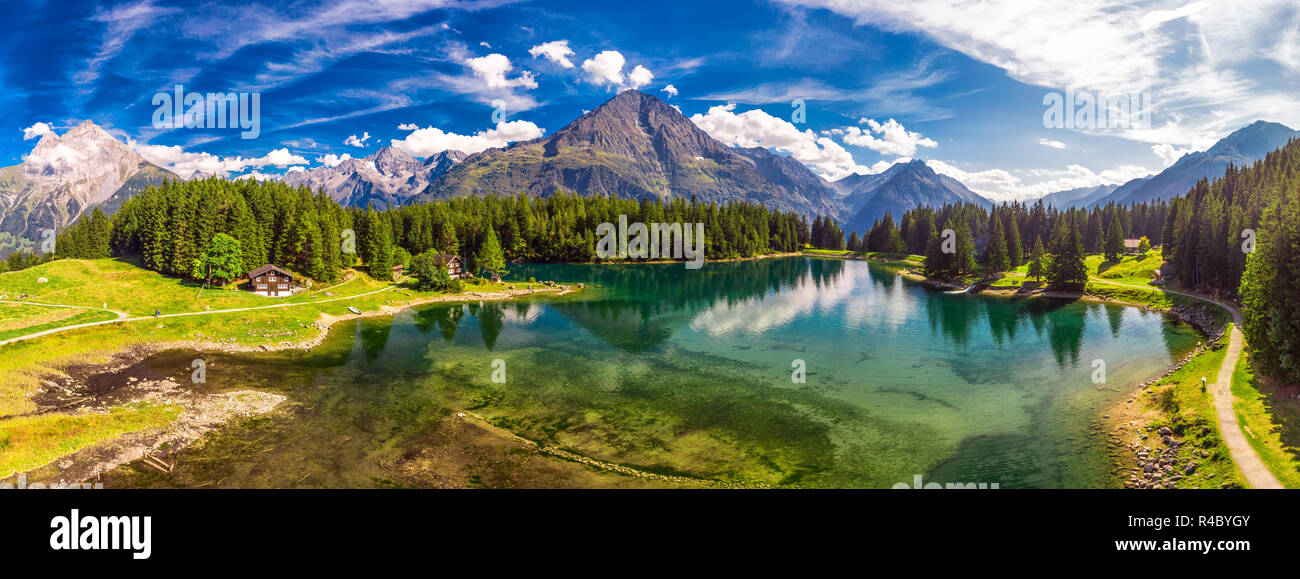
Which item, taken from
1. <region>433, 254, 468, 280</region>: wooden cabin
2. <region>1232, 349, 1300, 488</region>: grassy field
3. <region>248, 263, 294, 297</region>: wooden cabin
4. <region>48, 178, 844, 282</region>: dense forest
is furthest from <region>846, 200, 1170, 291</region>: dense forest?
<region>248, 263, 294, 297</region>: wooden cabin

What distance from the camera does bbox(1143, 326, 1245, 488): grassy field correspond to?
25656mm

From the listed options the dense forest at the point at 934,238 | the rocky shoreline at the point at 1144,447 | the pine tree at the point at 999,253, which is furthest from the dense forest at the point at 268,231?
the pine tree at the point at 999,253

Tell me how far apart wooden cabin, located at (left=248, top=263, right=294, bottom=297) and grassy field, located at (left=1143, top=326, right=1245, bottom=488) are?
10452cm

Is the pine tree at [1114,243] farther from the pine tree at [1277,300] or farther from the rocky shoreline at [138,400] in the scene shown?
the rocky shoreline at [138,400]

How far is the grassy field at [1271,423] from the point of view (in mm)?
24562

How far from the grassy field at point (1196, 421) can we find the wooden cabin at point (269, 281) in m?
105

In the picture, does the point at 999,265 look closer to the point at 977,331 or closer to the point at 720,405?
the point at 977,331

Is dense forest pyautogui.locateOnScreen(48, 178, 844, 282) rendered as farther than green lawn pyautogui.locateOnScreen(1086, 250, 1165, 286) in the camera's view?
No

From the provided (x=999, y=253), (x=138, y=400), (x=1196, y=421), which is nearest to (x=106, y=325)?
(x=138, y=400)

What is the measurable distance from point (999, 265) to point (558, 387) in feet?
414

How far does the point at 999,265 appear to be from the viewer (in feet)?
417

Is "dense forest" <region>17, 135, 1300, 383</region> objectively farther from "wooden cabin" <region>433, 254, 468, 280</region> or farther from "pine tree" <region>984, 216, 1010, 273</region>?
"wooden cabin" <region>433, 254, 468, 280</region>

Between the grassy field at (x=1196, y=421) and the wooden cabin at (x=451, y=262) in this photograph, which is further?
the wooden cabin at (x=451, y=262)
